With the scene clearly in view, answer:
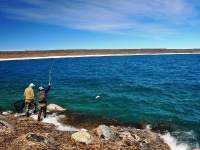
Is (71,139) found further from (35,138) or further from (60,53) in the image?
(60,53)

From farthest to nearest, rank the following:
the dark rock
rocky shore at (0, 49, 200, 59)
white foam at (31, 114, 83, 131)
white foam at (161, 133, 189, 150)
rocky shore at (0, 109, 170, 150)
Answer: rocky shore at (0, 49, 200, 59) → white foam at (31, 114, 83, 131) → white foam at (161, 133, 189, 150) → the dark rock → rocky shore at (0, 109, 170, 150)

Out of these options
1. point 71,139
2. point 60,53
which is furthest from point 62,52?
point 71,139

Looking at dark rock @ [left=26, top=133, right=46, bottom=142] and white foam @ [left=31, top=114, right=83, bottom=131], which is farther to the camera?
white foam @ [left=31, top=114, right=83, bottom=131]

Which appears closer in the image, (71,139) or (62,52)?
(71,139)

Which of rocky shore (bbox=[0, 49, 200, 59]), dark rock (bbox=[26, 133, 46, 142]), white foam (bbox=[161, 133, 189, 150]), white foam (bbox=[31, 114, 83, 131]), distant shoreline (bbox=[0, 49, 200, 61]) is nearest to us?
dark rock (bbox=[26, 133, 46, 142])

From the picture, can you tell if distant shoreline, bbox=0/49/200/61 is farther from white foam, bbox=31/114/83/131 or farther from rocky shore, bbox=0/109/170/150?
rocky shore, bbox=0/109/170/150

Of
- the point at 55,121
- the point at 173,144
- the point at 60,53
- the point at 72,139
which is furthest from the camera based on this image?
the point at 60,53

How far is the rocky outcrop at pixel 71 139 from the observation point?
388 inches

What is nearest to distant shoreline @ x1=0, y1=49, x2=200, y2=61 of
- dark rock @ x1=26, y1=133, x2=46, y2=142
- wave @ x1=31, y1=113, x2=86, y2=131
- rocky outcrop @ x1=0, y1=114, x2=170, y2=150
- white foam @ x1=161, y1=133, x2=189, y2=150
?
wave @ x1=31, y1=113, x2=86, y2=131

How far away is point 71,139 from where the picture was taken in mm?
10883

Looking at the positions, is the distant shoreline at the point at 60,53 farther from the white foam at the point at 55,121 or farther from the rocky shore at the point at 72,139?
the rocky shore at the point at 72,139

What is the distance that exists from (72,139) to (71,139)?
54 mm

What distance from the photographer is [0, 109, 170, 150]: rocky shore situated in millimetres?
9844

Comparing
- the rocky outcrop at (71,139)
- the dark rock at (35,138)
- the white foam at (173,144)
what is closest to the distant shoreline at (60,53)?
the rocky outcrop at (71,139)
